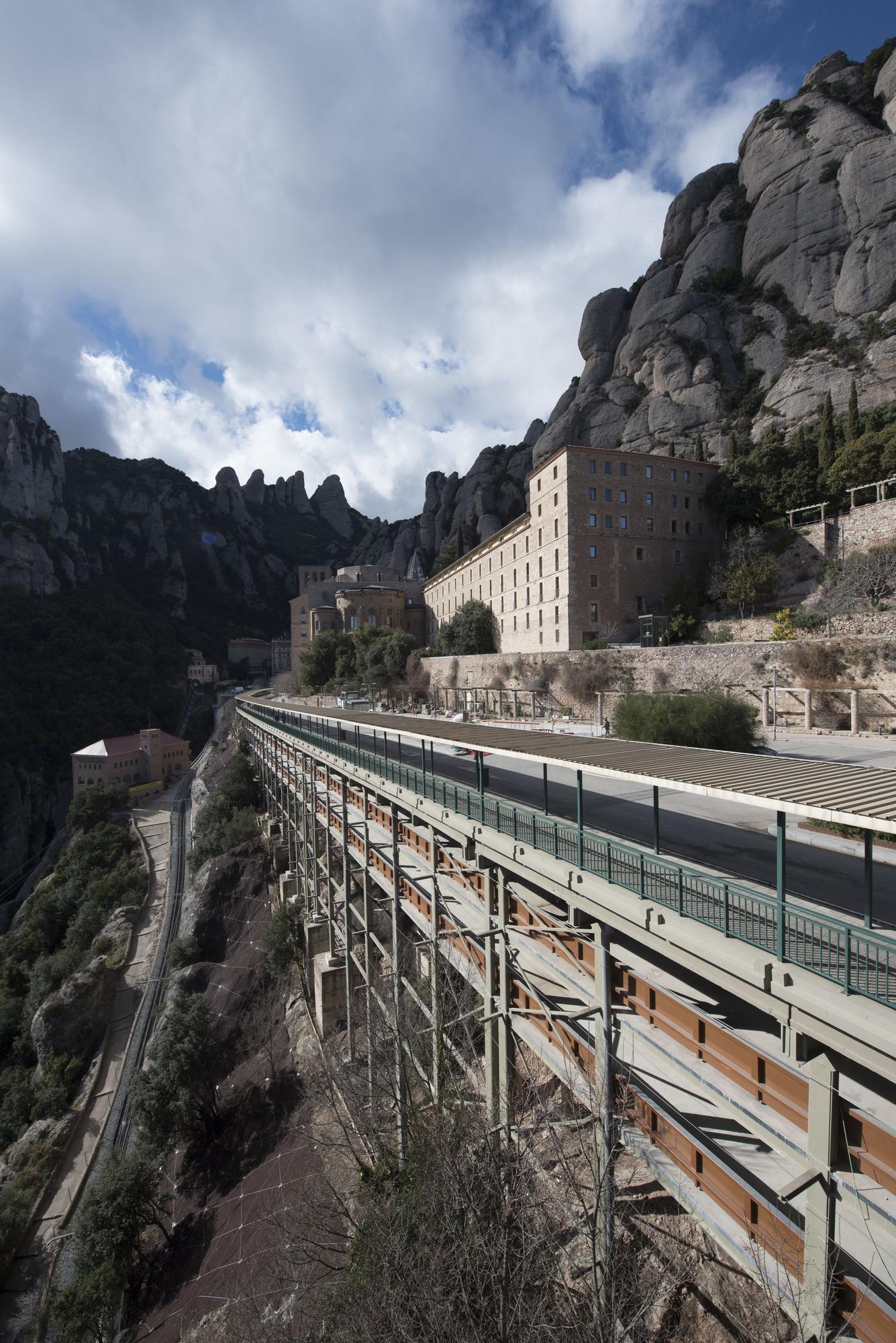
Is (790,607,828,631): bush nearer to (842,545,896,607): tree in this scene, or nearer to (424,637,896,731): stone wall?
(842,545,896,607): tree

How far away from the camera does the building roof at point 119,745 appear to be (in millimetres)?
49281

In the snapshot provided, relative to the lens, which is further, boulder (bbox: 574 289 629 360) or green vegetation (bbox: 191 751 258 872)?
boulder (bbox: 574 289 629 360)

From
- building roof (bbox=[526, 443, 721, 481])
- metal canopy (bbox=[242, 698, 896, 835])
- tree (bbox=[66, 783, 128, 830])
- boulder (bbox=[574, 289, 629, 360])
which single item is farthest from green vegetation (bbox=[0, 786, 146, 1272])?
boulder (bbox=[574, 289, 629, 360])

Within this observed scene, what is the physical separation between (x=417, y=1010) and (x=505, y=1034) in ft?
17.2

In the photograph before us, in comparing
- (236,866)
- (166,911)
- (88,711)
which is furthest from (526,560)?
(88,711)

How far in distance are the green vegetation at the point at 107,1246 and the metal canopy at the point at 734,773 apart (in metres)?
13.4

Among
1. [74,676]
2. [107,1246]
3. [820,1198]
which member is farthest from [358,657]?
[820,1198]

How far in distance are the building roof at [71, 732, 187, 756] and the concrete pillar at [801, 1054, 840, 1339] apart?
55.4m

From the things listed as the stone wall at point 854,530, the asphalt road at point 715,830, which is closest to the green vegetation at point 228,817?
the asphalt road at point 715,830

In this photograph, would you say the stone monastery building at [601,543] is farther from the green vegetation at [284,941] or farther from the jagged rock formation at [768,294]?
the green vegetation at [284,941]

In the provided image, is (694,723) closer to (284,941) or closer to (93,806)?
(284,941)

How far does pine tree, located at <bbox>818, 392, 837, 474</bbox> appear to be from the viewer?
38938 mm

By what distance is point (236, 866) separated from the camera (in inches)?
1046

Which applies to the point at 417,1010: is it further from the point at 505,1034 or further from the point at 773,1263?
the point at 773,1263
